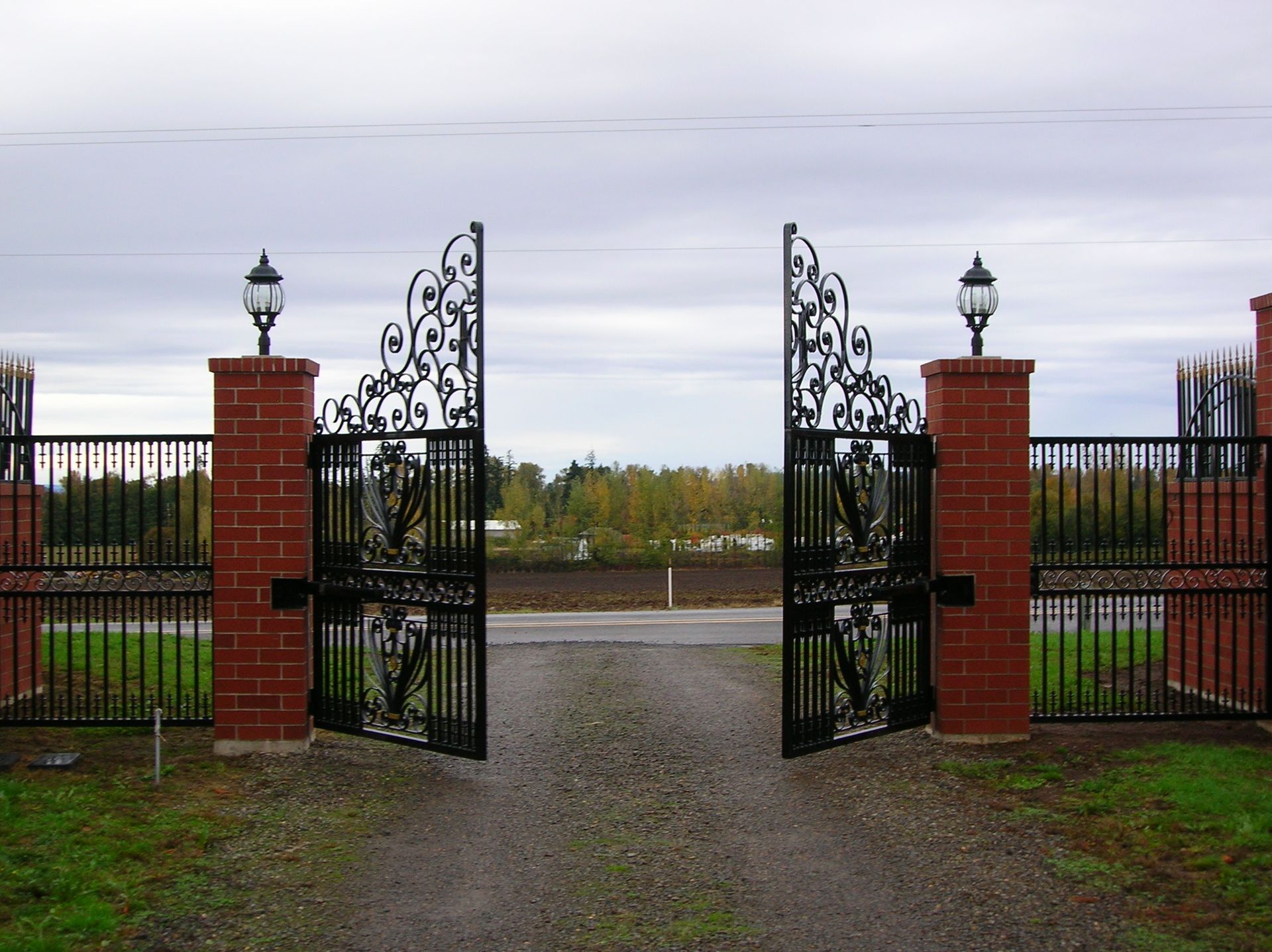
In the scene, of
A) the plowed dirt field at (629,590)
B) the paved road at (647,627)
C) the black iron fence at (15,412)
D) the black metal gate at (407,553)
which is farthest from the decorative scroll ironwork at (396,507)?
the plowed dirt field at (629,590)

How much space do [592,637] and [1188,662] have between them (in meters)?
8.21

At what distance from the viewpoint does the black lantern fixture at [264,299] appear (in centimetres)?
778

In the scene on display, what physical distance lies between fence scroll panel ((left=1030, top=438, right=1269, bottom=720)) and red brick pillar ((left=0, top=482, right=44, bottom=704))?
7570 mm

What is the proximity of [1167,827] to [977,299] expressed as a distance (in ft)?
12.1

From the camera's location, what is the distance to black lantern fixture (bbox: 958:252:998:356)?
779 cm

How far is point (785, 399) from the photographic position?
6.91 metres

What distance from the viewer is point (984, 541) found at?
7828mm

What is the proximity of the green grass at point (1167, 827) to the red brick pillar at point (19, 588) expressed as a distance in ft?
22.8

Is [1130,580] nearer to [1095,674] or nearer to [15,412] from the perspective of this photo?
[1095,674]

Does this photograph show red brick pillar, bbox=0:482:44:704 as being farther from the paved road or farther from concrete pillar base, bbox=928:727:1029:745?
concrete pillar base, bbox=928:727:1029:745

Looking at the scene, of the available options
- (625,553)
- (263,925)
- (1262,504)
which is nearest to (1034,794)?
(1262,504)

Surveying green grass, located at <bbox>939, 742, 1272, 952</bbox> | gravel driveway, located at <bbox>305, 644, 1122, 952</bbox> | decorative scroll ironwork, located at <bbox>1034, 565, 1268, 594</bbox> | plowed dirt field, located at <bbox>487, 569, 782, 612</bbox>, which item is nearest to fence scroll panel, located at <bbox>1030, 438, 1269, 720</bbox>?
decorative scroll ironwork, located at <bbox>1034, 565, 1268, 594</bbox>

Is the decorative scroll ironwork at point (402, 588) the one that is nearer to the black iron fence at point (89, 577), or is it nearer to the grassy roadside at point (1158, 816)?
the black iron fence at point (89, 577)

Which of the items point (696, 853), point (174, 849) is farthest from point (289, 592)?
point (696, 853)
